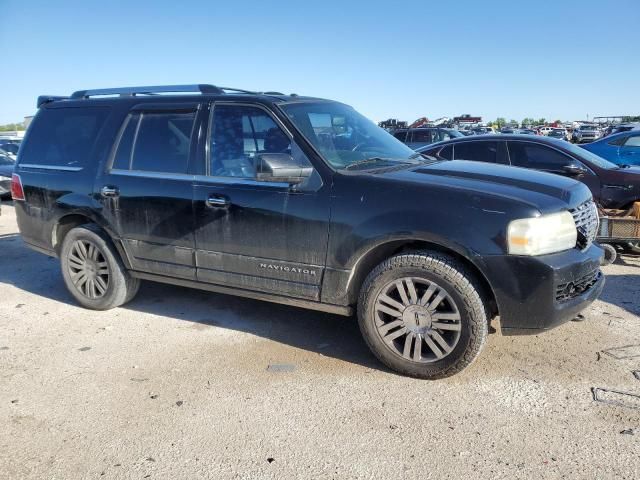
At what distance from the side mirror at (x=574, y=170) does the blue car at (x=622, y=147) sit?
571 cm

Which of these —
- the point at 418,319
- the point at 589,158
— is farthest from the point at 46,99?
the point at 589,158

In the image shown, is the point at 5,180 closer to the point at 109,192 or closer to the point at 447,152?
the point at 109,192

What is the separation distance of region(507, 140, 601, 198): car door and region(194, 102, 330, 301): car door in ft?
15.7

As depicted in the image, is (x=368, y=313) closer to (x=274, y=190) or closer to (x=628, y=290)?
(x=274, y=190)

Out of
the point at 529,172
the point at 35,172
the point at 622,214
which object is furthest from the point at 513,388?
the point at 35,172

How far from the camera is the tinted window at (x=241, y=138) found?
3.93 meters

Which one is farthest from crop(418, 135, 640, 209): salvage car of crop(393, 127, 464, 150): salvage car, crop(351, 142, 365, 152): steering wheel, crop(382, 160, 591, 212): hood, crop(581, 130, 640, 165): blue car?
crop(393, 127, 464, 150): salvage car

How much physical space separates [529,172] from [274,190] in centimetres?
198

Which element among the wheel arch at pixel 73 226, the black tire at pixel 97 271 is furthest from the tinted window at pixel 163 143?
the black tire at pixel 97 271

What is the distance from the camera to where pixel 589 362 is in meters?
3.63

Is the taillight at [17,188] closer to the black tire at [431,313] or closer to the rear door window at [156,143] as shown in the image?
the rear door window at [156,143]

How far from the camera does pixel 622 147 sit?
1216 cm

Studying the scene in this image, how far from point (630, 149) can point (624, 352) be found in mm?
10181

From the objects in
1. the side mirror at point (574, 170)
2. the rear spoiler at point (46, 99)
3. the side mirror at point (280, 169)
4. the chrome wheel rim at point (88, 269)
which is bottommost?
the chrome wheel rim at point (88, 269)
